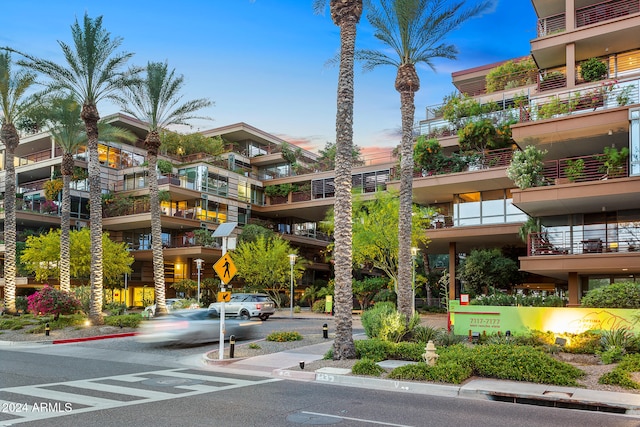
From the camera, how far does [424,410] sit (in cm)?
1048

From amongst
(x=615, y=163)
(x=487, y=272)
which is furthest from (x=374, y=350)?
(x=487, y=272)

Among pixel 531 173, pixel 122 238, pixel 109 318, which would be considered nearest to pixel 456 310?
pixel 531 173

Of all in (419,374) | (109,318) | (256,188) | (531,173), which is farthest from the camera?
(256,188)

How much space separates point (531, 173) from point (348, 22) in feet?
45.3

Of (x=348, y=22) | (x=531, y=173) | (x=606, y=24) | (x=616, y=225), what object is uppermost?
(x=606, y=24)

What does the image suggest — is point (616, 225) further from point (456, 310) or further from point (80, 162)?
point (80, 162)

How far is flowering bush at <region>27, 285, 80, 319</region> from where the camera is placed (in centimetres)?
2797

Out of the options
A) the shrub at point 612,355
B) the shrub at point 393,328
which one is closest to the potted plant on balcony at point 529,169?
the shrub at point 393,328

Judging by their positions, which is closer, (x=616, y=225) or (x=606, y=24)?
(x=616, y=225)

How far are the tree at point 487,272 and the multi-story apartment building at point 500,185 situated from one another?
1.42 metres

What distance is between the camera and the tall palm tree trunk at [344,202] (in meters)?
16.5

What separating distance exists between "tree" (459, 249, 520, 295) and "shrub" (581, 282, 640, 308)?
47.4 feet

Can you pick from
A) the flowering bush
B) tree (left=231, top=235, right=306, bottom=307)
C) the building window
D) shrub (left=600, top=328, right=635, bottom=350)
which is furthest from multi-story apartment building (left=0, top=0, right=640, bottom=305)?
the flowering bush

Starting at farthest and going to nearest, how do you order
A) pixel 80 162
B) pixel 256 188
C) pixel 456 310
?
pixel 256 188
pixel 80 162
pixel 456 310
